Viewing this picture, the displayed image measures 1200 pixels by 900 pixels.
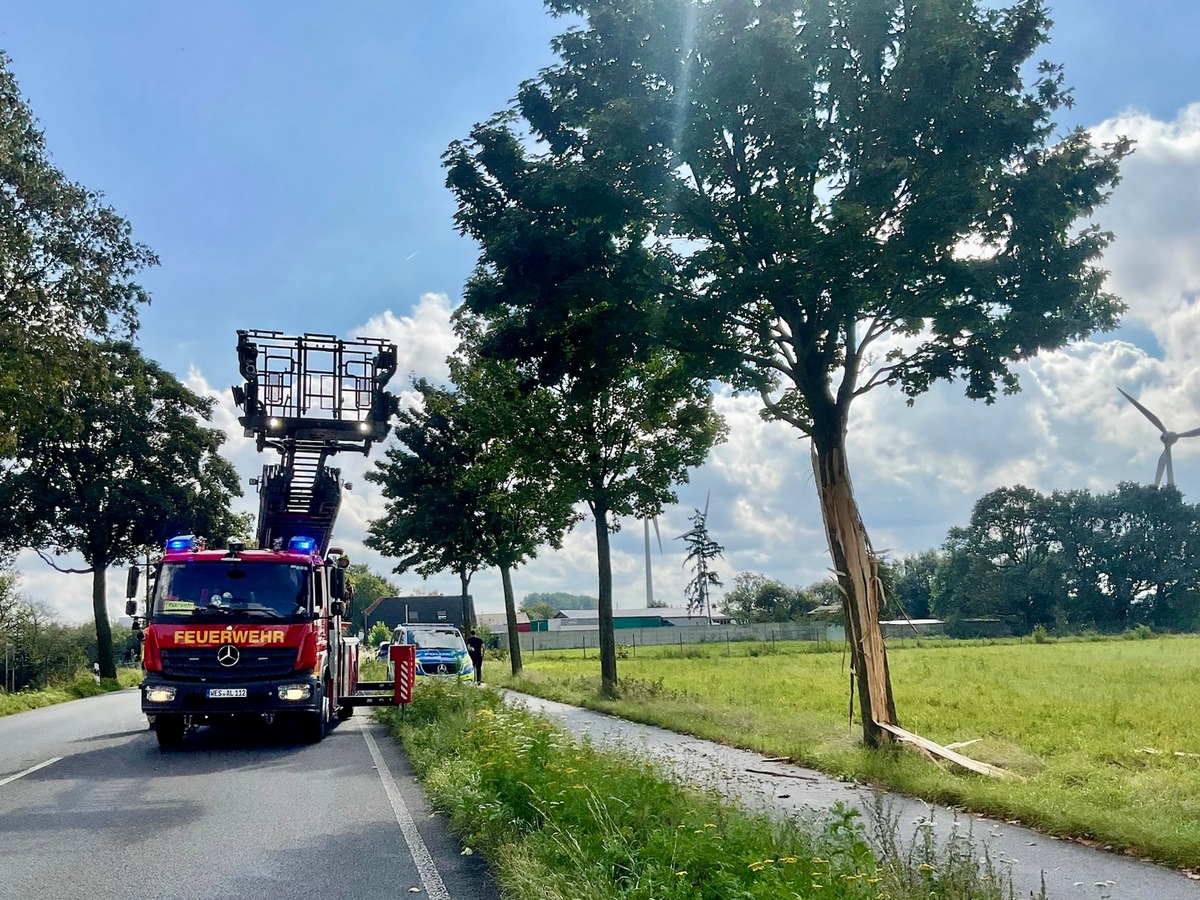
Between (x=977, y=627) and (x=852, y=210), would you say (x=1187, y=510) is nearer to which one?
(x=977, y=627)

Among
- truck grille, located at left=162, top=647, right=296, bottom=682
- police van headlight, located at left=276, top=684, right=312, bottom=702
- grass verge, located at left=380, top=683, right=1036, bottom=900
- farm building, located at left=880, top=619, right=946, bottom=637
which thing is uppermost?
truck grille, located at left=162, top=647, right=296, bottom=682

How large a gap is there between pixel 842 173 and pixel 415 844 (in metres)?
8.60

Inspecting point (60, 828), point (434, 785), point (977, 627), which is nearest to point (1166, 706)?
point (434, 785)

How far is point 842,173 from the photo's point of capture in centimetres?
1231

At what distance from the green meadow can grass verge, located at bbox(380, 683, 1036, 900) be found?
198 centimetres

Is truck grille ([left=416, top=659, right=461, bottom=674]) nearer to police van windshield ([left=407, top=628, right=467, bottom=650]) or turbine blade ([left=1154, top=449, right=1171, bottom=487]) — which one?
police van windshield ([left=407, top=628, right=467, bottom=650])

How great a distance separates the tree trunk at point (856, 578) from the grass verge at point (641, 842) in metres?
3.74

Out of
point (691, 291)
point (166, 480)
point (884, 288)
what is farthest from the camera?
point (166, 480)

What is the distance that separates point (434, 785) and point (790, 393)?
7546 mm

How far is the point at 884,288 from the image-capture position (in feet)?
37.9

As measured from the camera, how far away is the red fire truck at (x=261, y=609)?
47.7 feet

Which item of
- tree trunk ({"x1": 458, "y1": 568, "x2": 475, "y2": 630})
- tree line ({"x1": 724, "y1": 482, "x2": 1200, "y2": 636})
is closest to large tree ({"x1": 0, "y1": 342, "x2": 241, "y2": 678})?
tree trunk ({"x1": 458, "y1": 568, "x2": 475, "y2": 630})

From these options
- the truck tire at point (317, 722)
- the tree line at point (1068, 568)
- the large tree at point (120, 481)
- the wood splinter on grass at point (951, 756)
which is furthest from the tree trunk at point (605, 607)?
the tree line at point (1068, 568)

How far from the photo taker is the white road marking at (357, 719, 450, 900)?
6.83m
